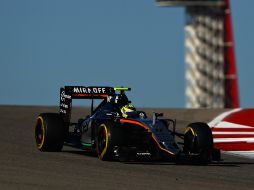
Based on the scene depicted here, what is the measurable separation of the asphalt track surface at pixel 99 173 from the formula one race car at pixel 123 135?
228 millimetres

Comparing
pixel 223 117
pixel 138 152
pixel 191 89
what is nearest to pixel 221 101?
pixel 191 89

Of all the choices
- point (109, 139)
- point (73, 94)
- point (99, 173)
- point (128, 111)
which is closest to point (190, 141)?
point (128, 111)

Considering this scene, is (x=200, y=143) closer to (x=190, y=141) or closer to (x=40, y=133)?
→ (x=190, y=141)

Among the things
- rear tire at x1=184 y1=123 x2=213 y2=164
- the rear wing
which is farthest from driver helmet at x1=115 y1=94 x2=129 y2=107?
rear tire at x1=184 y1=123 x2=213 y2=164

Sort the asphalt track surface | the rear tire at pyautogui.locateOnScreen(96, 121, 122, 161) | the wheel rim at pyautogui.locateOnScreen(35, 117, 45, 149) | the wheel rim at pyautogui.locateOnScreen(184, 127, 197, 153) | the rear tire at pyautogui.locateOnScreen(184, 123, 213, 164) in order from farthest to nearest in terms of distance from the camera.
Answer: the wheel rim at pyautogui.locateOnScreen(35, 117, 45, 149)
the wheel rim at pyautogui.locateOnScreen(184, 127, 197, 153)
the rear tire at pyautogui.locateOnScreen(184, 123, 213, 164)
the rear tire at pyautogui.locateOnScreen(96, 121, 122, 161)
the asphalt track surface

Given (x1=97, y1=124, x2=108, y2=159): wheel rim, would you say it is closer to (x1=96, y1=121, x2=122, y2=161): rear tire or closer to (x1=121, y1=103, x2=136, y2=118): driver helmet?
(x1=96, y1=121, x2=122, y2=161): rear tire

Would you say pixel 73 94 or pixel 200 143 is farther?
pixel 73 94

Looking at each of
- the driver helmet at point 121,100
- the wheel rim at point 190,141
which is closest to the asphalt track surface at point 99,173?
the wheel rim at point 190,141

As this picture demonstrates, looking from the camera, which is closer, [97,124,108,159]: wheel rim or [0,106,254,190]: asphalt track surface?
[0,106,254,190]: asphalt track surface

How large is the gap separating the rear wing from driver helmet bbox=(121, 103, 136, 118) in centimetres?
145

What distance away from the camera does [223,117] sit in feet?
121

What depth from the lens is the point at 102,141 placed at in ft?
65.0

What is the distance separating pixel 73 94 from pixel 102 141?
300 cm

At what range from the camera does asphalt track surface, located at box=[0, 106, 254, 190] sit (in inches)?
605
